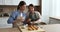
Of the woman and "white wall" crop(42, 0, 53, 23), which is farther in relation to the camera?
"white wall" crop(42, 0, 53, 23)

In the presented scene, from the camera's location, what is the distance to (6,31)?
2.25 m

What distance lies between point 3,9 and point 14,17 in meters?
2.65

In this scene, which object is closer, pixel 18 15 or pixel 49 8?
pixel 18 15

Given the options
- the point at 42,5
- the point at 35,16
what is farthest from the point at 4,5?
the point at 35,16

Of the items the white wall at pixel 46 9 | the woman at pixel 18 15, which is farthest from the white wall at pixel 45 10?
the woman at pixel 18 15

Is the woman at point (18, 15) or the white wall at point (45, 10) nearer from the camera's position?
the woman at point (18, 15)

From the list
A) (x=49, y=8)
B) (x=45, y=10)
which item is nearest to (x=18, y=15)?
(x=45, y=10)

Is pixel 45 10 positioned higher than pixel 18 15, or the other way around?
pixel 18 15

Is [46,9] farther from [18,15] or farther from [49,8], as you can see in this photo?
[18,15]

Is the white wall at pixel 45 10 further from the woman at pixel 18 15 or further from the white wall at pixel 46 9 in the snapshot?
the woman at pixel 18 15

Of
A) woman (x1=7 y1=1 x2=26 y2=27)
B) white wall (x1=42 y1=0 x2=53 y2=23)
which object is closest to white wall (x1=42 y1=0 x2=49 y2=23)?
white wall (x1=42 y1=0 x2=53 y2=23)

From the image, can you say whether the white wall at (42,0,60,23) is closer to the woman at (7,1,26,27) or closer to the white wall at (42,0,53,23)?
the white wall at (42,0,53,23)

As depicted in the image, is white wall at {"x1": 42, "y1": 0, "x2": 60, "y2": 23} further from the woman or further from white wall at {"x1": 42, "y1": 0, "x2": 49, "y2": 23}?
the woman

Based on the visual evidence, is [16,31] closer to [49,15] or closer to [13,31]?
[13,31]
